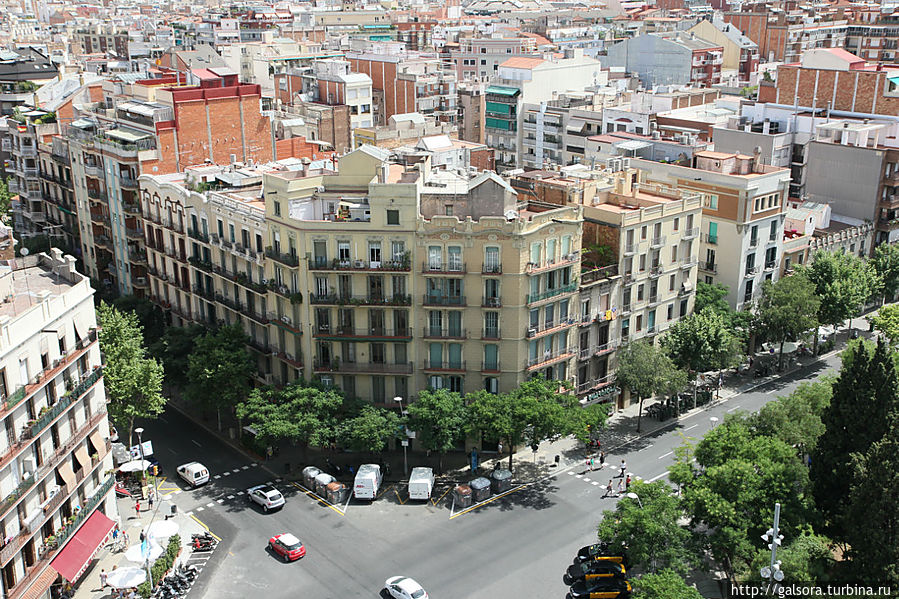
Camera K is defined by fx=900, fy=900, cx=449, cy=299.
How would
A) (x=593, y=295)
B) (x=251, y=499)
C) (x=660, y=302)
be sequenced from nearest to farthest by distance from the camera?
1. (x=251, y=499)
2. (x=593, y=295)
3. (x=660, y=302)

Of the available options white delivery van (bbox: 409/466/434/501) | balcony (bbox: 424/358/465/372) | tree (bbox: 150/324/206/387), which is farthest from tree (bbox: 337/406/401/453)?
tree (bbox: 150/324/206/387)

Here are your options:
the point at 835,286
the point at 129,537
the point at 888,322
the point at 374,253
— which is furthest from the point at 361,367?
the point at 888,322

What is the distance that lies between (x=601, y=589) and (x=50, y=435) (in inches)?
1405

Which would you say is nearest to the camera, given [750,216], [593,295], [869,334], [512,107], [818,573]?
[818,573]

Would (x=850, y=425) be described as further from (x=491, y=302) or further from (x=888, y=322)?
(x=888, y=322)

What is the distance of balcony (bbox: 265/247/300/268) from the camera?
72.8 meters

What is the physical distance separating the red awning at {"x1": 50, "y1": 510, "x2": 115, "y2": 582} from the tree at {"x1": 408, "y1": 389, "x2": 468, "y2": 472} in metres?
23.2

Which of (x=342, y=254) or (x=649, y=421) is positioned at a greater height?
(x=342, y=254)

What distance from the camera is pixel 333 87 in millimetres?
149500

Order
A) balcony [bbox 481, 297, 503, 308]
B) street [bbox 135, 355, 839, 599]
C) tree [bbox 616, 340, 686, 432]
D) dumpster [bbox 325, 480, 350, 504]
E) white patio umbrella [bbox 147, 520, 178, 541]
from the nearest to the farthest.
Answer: white patio umbrella [bbox 147, 520, 178, 541], street [bbox 135, 355, 839, 599], dumpster [bbox 325, 480, 350, 504], balcony [bbox 481, 297, 503, 308], tree [bbox 616, 340, 686, 432]

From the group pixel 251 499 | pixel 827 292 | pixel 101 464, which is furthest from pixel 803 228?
pixel 101 464

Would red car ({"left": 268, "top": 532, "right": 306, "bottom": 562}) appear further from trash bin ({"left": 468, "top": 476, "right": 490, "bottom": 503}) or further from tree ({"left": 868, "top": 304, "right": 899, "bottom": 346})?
tree ({"left": 868, "top": 304, "right": 899, "bottom": 346})

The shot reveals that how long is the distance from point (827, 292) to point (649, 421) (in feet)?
84.8

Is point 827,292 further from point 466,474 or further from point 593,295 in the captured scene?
point 466,474
